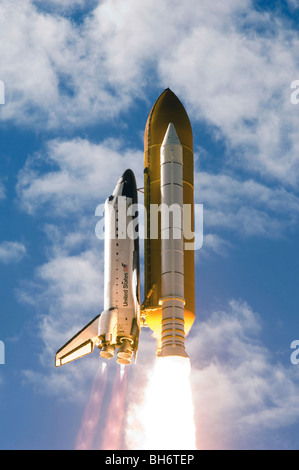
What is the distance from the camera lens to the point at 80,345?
48562mm

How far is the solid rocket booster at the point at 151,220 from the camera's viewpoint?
1859 inches

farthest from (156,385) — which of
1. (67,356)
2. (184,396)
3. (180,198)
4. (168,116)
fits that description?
(168,116)

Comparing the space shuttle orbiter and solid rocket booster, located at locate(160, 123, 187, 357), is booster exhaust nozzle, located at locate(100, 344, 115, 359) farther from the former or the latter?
solid rocket booster, located at locate(160, 123, 187, 357)

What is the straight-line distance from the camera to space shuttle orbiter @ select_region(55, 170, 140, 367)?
152 ft

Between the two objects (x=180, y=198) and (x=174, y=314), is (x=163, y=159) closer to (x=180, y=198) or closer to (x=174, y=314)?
(x=180, y=198)

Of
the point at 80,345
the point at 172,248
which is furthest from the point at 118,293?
the point at 80,345

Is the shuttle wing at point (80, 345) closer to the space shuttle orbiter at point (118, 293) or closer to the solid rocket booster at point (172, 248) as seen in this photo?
the space shuttle orbiter at point (118, 293)

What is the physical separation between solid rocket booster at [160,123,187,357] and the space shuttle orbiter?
1117 mm

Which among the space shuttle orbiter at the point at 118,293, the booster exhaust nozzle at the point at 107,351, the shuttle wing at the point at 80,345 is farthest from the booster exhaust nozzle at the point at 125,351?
the shuttle wing at the point at 80,345

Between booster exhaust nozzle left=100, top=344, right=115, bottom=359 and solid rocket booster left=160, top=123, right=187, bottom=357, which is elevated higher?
solid rocket booster left=160, top=123, right=187, bottom=357

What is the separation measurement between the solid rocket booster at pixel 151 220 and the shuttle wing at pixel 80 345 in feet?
6.69

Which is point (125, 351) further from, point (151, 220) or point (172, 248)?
point (151, 220)

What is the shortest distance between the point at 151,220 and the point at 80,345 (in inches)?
220

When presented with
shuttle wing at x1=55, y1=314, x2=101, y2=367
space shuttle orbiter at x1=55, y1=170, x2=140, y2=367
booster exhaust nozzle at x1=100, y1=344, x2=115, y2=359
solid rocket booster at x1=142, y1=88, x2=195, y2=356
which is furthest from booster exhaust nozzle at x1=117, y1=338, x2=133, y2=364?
shuttle wing at x1=55, y1=314, x2=101, y2=367
